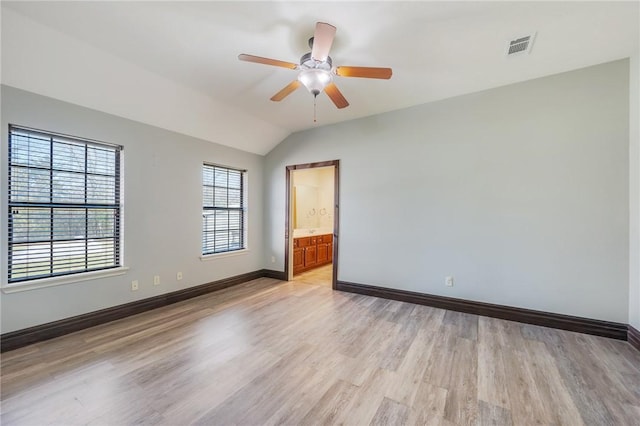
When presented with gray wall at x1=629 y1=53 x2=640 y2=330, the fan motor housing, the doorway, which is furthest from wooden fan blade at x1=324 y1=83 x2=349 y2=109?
gray wall at x1=629 y1=53 x2=640 y2=330

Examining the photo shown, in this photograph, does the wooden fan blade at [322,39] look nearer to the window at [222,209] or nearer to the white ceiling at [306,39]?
the white ceiling at [306,39]

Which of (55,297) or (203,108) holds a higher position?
(203,108)

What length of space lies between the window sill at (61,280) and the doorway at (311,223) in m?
2.73

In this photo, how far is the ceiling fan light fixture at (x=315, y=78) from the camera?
2406 mm

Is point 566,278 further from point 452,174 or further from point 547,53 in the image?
point 547,53

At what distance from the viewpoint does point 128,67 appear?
284 cm

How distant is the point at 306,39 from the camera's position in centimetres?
242

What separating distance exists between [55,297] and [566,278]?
566 cm

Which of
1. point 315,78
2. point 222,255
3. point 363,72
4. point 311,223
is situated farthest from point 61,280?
point 311,223

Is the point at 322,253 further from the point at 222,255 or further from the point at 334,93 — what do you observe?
the point at 334,93

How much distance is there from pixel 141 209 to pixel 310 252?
3.43 meters

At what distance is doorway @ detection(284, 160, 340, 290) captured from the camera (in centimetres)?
487

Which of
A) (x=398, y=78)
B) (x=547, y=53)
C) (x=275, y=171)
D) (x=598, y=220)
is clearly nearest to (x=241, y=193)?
(x=275, y=171)

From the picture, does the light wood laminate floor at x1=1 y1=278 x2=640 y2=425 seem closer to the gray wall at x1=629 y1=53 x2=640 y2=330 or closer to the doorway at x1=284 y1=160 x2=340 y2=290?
the gray wall at x1=629 y1=53 x2=640 y2=330
